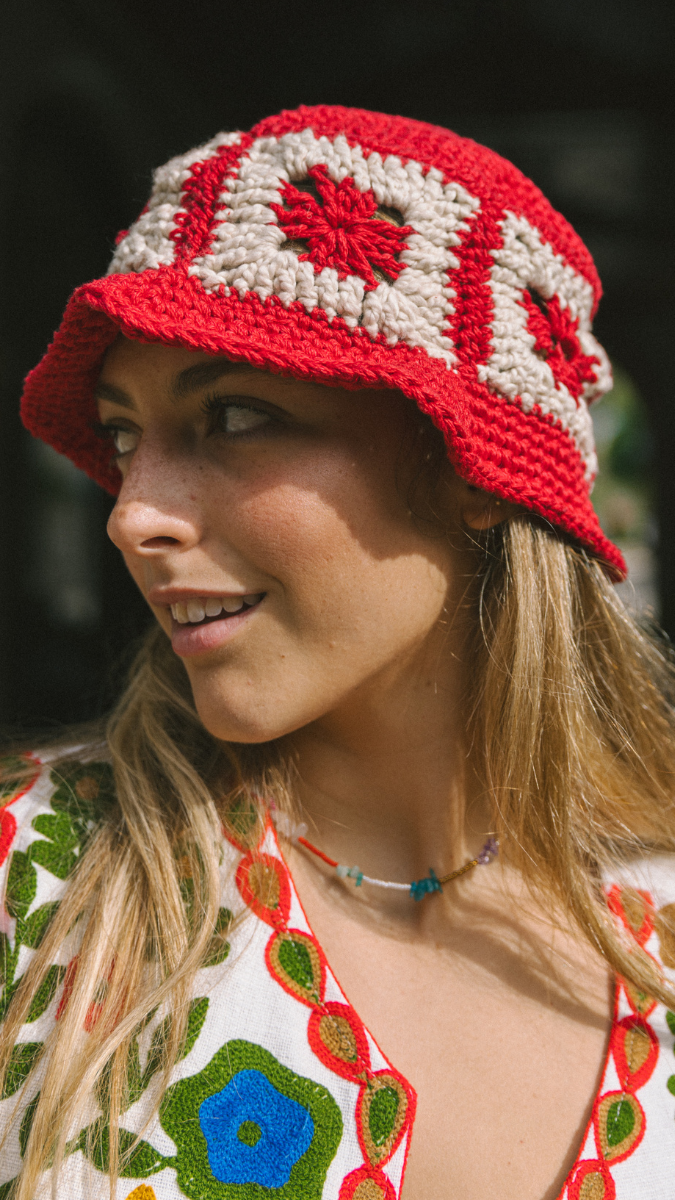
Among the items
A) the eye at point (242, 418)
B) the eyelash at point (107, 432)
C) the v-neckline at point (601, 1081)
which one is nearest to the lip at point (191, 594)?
the eye at point (242, 418)

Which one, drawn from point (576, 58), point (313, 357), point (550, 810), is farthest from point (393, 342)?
point (576, 58)

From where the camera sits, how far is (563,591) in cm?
160

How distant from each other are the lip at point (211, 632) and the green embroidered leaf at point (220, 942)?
434 millimetres

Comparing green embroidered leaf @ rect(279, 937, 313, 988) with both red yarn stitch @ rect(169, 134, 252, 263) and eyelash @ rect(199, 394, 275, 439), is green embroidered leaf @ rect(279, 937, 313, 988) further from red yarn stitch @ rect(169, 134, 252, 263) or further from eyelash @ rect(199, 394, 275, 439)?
red yarn stitch @ rect(169, 134, 252, 263)

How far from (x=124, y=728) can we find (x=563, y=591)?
0.90 m

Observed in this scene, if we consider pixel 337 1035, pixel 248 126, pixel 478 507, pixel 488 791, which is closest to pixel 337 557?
pixel 478 507

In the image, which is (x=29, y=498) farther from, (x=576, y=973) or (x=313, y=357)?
(x=576, y=973)

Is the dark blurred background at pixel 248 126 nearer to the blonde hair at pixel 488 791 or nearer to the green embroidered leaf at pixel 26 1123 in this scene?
the blonde hair at pixel 488 791

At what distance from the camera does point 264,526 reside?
1301mm

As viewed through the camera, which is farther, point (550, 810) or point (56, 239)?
point (56, 239)

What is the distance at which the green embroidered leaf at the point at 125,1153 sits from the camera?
1158mm

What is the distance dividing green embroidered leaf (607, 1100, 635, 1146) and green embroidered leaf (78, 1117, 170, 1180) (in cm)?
66

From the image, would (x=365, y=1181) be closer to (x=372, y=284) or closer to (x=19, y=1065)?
(x=19, y=1065)

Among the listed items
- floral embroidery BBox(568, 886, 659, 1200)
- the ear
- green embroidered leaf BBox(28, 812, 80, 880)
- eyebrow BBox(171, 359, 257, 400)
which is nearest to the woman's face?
eyebrow BBox(171, 359, 257, 400)
